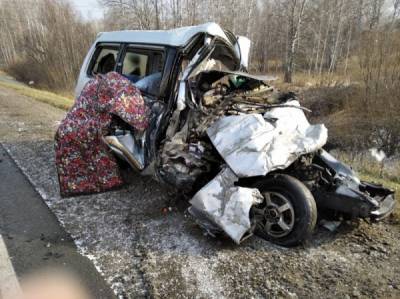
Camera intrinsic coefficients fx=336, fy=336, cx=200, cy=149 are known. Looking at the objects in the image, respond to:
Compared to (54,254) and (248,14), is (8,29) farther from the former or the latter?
(54,254)

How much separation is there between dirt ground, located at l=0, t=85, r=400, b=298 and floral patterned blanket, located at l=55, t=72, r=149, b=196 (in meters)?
0.25

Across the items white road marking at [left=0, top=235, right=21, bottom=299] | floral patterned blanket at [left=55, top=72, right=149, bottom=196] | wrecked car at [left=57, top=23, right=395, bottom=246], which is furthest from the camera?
floral patterned blanket at [left=55, top=72, right=149, bottom=196]

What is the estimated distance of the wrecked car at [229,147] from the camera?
3.12 m

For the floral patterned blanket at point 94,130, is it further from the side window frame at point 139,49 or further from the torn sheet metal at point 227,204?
the torn sheet metal at point 227,204

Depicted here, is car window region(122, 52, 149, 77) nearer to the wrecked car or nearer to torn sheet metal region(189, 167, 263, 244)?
the wrecked car

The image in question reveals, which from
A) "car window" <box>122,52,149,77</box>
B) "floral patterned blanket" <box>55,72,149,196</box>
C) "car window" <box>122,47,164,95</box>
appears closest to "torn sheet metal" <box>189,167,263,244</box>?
A: "floral patterned blanket" <box>55,72,149,196</box>

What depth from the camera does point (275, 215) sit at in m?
3.20

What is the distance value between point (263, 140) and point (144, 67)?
7.47ft

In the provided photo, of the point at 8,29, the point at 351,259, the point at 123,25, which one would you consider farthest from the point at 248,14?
the point at 8,29

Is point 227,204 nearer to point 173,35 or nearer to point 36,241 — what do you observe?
point 36,241

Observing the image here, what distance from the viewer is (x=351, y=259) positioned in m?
3.07

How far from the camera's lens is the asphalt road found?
9.70 ft

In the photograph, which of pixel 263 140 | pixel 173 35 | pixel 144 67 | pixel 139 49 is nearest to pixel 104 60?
pixel 139 49

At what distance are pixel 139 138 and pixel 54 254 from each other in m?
1.60
